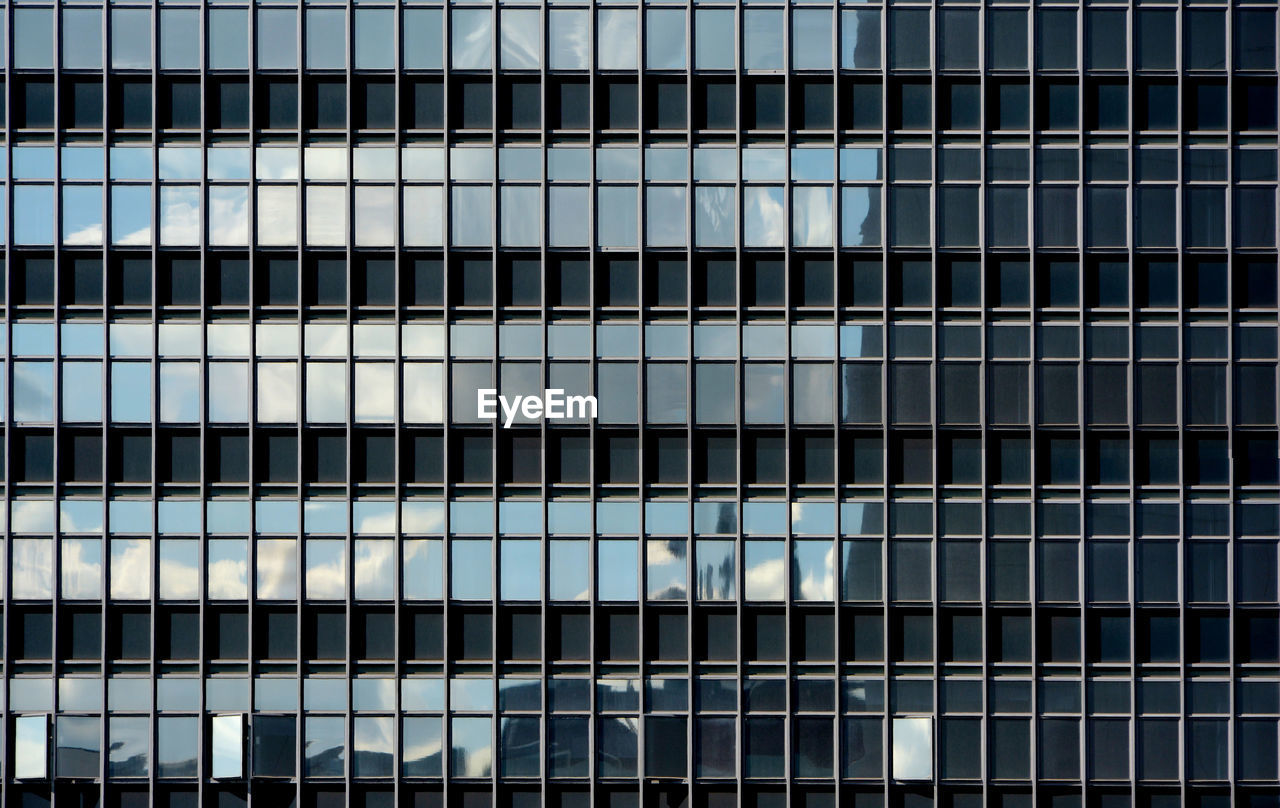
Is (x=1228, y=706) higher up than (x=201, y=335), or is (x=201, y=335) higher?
(x=201, y=335)

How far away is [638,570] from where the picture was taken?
23.3 meters

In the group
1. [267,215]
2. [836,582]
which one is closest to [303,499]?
[267,215]

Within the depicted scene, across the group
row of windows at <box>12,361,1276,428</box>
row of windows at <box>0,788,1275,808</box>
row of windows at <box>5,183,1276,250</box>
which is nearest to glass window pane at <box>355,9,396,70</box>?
row of windows at <box>5,183,1276,250</box>

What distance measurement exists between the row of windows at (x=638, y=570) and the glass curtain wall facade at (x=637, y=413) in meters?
0.11

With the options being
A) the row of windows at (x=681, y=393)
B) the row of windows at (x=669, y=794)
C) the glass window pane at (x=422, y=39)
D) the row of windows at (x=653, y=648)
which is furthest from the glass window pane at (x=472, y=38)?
the row of windows at (x=669, y=794)

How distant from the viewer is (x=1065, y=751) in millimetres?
23203

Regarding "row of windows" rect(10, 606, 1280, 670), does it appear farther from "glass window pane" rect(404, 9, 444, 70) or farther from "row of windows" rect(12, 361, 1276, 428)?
"glass window pane" rect(404, 9, 444, 70)

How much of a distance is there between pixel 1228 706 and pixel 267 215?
27807 millimetres

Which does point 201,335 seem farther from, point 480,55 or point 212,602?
point 480,55

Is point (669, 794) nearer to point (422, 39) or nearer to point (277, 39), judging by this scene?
point (422, 39)

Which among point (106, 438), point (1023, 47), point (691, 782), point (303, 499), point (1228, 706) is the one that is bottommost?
point (691, 782)

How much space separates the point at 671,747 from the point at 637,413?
28.2ft

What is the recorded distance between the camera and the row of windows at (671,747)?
913 inches

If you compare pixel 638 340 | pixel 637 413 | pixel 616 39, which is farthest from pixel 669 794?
pixel 616 39
